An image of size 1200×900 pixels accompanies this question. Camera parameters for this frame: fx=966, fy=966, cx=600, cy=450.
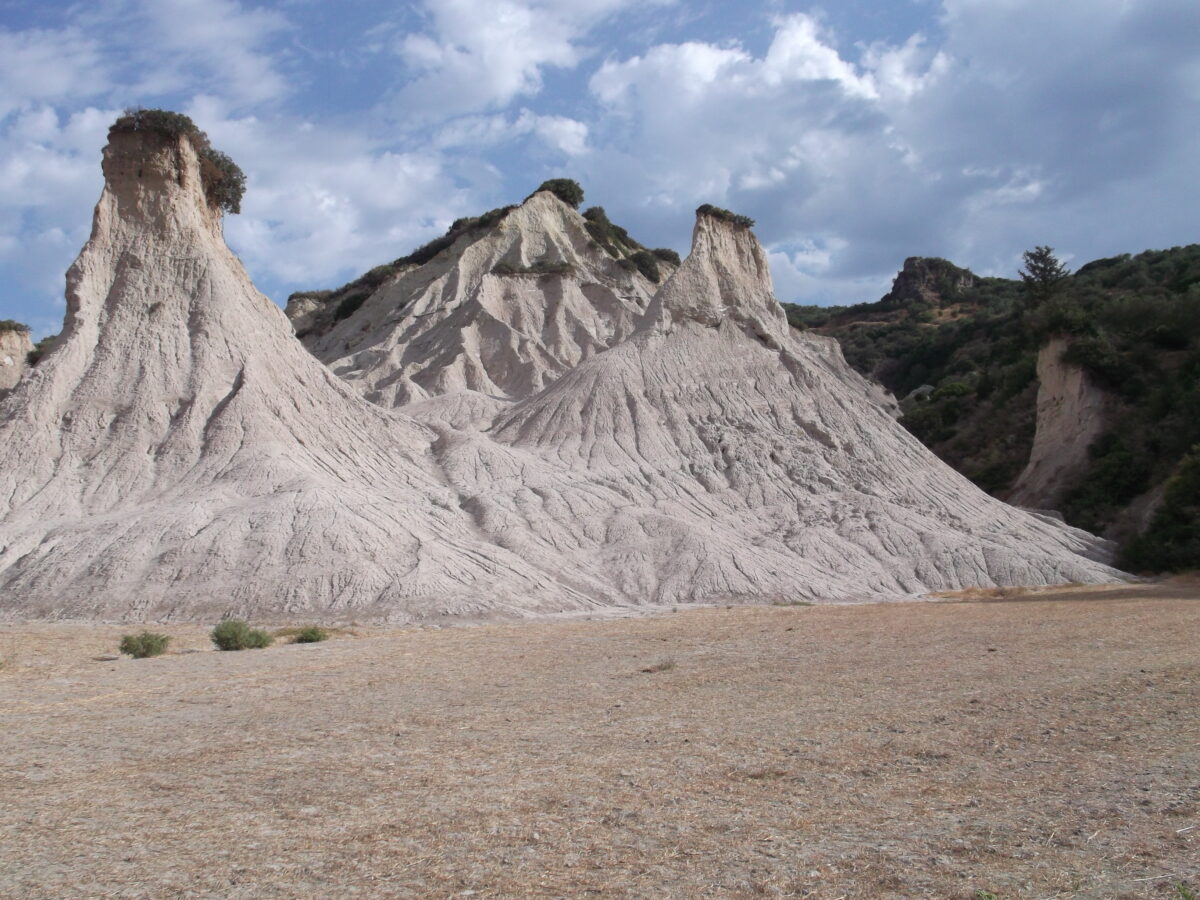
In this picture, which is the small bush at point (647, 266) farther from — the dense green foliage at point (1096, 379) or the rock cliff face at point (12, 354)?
the rock cliff face at point (12, 354)

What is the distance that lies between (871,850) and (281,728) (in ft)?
19.4

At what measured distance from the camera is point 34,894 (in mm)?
4758

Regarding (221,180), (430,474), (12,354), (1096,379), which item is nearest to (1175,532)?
(1096,379)

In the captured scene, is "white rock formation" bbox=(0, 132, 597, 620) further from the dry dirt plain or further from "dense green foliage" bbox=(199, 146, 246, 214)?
the dry dirt plain

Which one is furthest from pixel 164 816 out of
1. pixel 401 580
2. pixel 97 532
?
pixel 97 532

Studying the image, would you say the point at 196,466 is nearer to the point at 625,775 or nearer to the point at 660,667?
the point at 660,667

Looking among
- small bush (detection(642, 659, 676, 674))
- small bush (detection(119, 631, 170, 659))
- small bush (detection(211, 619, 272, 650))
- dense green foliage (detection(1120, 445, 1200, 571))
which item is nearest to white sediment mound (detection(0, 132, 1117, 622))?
dense green foliage (detection(1120, 445, 1200, 571))

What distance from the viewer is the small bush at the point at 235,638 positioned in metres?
15.8

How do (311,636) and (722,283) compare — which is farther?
(722,283)

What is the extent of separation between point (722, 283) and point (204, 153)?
1923cm

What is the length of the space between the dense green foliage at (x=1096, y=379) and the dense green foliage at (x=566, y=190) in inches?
1053

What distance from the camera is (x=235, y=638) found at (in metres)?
15.8

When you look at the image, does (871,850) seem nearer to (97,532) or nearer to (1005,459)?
(97,532)

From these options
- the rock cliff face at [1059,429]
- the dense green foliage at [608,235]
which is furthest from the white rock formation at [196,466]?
the dense green foliage at [608,235]
